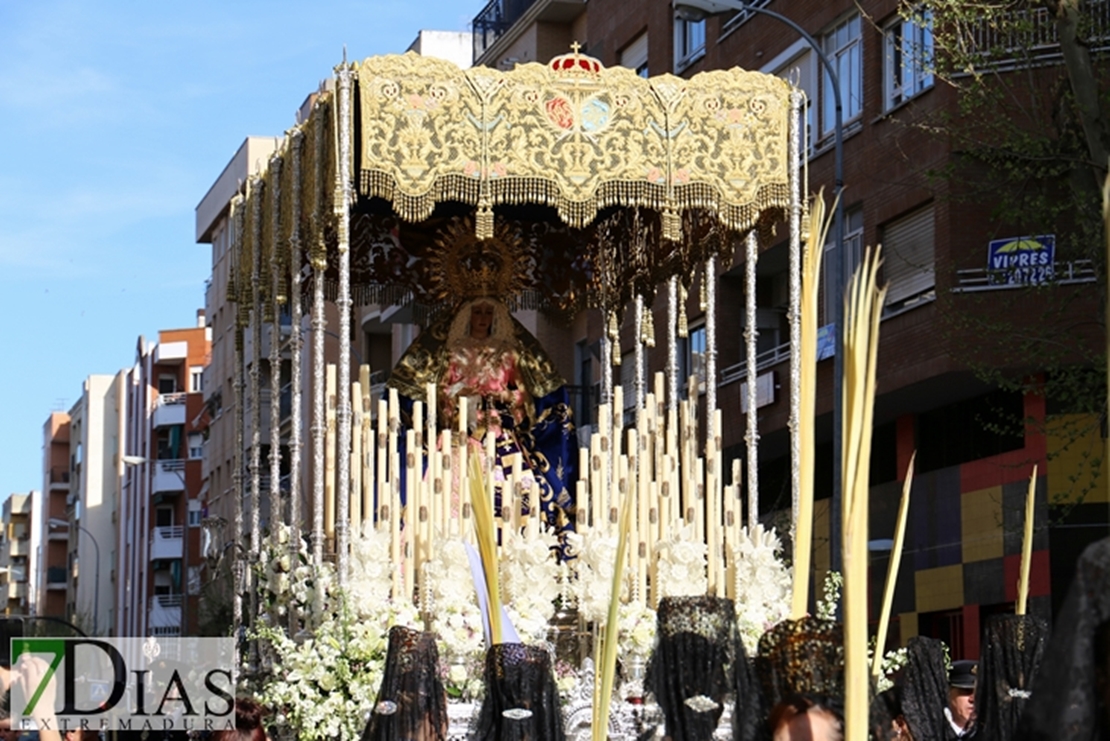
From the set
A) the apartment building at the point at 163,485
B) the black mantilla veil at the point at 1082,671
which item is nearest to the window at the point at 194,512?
the apartment building at the point at 163,485

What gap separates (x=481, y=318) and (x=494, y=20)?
27.3m

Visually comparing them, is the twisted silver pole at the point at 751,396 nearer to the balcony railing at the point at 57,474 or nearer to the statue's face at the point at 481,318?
the statue's face at the point at 481,318

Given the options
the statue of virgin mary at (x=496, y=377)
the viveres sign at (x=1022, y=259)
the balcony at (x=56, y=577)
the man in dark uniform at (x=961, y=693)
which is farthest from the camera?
the balcony at (x=56, y=577)

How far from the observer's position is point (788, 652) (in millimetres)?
4184

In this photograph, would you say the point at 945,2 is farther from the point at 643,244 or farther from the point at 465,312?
the point at 465,312

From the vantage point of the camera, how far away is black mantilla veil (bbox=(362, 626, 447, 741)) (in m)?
7.78

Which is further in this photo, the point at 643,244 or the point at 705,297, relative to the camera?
the point at 643,244

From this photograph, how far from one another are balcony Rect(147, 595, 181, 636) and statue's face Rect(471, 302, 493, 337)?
204 ft

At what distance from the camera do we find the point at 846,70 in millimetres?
24922

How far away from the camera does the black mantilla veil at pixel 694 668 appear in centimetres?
581

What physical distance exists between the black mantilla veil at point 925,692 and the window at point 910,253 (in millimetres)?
13371

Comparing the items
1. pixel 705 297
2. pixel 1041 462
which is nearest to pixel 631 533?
pixel 705 297

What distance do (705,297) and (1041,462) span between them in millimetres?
10511

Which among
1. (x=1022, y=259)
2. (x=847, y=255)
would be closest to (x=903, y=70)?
(x=847, y=255)
